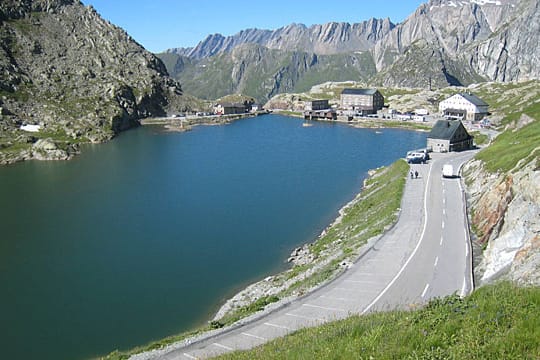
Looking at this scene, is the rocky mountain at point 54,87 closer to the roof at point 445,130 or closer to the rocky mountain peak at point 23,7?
the rocky mountain peak at point 23,7

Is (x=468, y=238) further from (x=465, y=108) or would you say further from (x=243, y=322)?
(x=465, y=108)

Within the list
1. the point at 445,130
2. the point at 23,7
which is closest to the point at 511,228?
the point at 445,130

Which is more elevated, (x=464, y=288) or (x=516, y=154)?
(x=516, y=154)

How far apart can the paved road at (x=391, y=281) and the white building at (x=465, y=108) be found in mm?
116340

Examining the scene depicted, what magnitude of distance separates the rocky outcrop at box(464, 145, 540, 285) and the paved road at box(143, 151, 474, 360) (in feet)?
4.80

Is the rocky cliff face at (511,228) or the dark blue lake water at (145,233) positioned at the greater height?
the rocky cliff face at (511,228)

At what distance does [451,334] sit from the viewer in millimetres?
11992

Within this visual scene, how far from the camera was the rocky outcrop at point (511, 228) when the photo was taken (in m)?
23.1

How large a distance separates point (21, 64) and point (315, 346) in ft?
610


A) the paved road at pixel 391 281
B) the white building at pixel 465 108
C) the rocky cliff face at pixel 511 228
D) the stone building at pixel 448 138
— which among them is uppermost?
the white building at pixel 465 108

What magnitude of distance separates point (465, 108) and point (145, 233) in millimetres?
130582

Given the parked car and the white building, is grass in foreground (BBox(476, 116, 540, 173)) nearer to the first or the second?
the parked car

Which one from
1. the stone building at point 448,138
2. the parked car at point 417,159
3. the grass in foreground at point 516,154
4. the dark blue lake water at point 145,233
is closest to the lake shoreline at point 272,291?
the dark blue lake water at point 145,233

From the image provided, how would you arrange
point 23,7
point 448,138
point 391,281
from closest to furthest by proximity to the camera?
point 391,281 → point 448,138 → point 23,7
